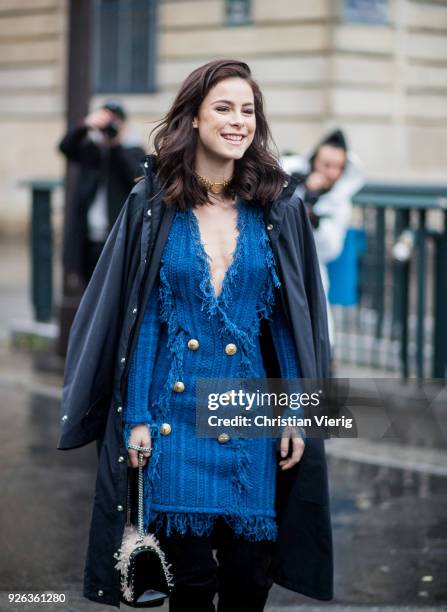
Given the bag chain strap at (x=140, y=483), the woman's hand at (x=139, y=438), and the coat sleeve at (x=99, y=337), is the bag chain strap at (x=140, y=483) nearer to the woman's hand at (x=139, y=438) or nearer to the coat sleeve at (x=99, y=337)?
the woman's hand at (x=139, y=438)

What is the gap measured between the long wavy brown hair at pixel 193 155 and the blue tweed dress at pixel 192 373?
0.09 metres

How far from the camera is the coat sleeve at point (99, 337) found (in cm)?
359

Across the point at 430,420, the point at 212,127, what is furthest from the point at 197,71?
A: the point at 430,420

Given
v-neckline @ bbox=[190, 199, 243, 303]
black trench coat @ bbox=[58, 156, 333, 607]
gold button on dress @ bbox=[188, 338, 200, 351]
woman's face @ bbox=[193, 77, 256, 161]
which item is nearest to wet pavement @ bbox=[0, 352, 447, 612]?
black trench coat @ bbox=[58, 156, 333, 607]

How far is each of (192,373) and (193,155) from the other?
2.22 ft

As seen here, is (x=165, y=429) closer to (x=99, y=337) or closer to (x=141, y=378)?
(x=141, y=378)

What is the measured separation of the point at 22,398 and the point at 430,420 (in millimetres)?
2722

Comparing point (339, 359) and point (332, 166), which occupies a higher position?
point (332, 166)

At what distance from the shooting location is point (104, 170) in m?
8.58

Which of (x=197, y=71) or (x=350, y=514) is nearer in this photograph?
(x=197, y=71)

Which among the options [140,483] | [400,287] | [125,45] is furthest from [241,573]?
[125,45]

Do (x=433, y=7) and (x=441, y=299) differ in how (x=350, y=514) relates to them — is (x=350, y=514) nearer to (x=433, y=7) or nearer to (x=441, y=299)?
(x=441, y=299)

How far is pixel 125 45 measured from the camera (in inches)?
827

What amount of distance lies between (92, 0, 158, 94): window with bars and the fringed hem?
17.7 metres
